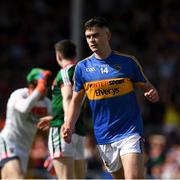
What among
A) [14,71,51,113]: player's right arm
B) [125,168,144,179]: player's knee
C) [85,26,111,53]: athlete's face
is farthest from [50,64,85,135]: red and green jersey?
[125,168,144,179]: player's knee

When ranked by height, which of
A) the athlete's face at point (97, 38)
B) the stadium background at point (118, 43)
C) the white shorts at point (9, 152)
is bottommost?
the white shorts at point (9, 152)

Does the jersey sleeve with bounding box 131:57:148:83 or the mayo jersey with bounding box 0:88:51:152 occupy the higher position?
the jersey sleeve with bounding box 131:57:148:83

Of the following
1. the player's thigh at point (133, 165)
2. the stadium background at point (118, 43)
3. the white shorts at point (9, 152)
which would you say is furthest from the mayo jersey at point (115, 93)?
the stadium background at point (118, 43)

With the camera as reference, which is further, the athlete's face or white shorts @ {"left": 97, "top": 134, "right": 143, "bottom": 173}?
the athlete's face

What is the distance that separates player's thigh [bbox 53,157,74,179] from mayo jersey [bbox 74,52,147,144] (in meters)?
1.19

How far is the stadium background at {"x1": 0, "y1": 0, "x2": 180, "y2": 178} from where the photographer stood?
53.4 feet

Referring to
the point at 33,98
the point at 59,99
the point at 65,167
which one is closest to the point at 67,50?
the point at 59,99

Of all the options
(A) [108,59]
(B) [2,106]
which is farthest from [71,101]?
(B) [2,106]

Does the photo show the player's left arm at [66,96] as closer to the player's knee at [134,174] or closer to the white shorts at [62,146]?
the white shorts at [62,146]

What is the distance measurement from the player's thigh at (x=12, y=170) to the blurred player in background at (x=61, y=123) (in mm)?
628

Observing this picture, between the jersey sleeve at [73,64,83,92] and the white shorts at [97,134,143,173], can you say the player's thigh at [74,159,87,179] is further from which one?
the jersey sleeve at [73,64,83,92]

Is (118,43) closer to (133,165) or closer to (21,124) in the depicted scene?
(21,124)

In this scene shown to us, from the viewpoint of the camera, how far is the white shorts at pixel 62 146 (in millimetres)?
10180

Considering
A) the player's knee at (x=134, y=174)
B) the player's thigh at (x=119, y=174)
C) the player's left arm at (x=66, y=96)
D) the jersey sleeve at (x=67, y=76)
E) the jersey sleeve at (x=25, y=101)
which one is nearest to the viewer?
the player's knee at (x=134, y=174)
